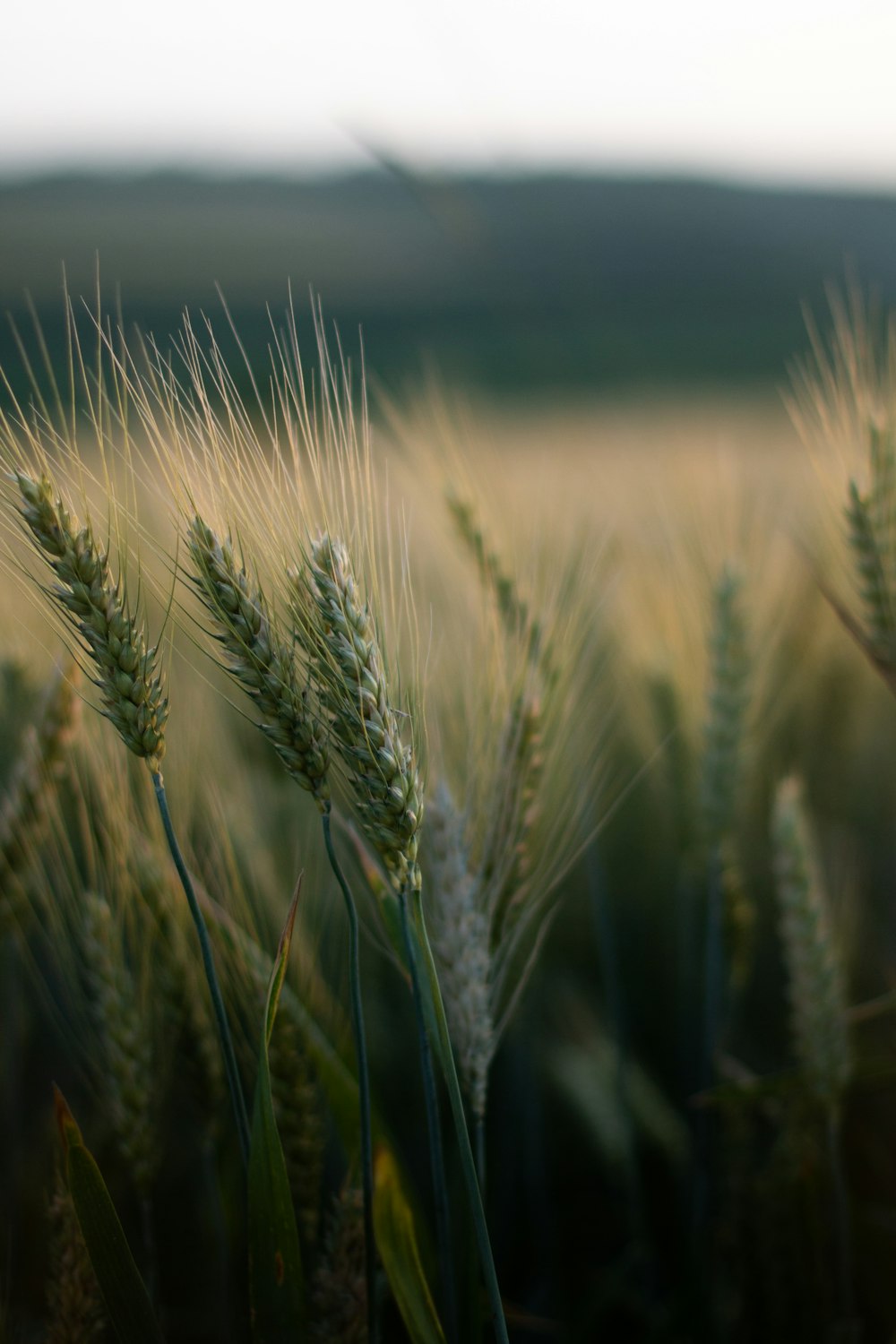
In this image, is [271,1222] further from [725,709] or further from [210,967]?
[725,709]

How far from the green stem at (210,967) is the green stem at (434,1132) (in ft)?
0.45

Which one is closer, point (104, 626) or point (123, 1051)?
point (104, 626)

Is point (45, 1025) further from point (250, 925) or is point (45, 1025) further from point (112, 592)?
point (112, 592)

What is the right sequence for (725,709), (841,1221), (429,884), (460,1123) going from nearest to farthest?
(460,1123)
(429,884)
(841,1221)
(725,709)

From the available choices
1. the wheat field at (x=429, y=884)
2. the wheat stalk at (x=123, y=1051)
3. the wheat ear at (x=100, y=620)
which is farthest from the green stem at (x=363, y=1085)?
the wheat stalk at (x=123, y=1051)

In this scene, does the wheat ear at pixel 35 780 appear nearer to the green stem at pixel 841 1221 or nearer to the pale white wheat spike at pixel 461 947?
the pale white wheat spike at pixel 461 947

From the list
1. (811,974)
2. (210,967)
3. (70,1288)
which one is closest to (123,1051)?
(70,1288)

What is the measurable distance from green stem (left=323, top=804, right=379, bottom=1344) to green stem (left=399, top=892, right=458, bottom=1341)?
37mm

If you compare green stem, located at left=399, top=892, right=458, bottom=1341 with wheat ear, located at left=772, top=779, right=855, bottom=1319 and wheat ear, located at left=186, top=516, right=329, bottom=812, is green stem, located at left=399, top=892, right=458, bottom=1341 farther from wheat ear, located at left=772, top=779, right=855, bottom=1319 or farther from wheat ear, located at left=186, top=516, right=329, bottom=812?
wheat ear, located at left=772, top=779, right=855, bottom=1319

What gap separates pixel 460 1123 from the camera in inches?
A: 23.8

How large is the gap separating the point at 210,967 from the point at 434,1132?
7.9 inches

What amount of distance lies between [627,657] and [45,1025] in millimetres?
1074

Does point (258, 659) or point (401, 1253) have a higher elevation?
point (258, 659)

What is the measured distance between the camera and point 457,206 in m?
1.08
